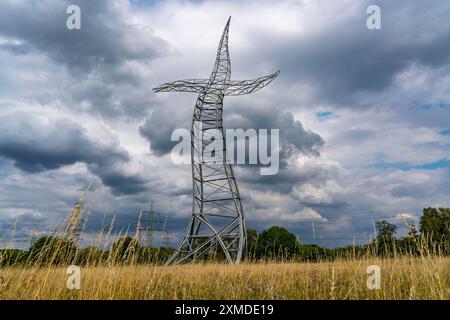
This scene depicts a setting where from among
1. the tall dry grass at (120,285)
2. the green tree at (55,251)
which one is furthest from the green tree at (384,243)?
the green tree at (55,251)

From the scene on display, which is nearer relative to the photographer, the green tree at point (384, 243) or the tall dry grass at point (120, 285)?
the tall dry grass at point (120, 285)

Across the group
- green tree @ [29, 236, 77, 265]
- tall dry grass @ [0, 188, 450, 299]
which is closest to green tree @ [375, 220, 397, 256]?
tall dry grass @ [0, 188, 450, 299]

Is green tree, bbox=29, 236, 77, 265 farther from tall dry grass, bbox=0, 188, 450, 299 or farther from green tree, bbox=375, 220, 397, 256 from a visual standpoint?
green tree, bbox=375, 220, 397, 256

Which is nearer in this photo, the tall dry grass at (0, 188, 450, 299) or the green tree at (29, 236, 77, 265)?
the tall dry grass at (0, 188, 450, 299)

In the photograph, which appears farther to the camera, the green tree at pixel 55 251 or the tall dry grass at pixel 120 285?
the green tree at pixel 55 251

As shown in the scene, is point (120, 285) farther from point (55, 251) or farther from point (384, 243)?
point (384, 243)

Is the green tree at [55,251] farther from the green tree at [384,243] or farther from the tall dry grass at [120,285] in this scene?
the green tree at [384,243]

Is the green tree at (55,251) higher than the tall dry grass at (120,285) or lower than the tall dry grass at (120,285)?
higher

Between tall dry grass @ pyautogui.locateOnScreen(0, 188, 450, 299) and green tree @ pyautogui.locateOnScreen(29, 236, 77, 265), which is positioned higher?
green tree @ pyautogui.locateOnScreen(29, 236, 77, 265)
